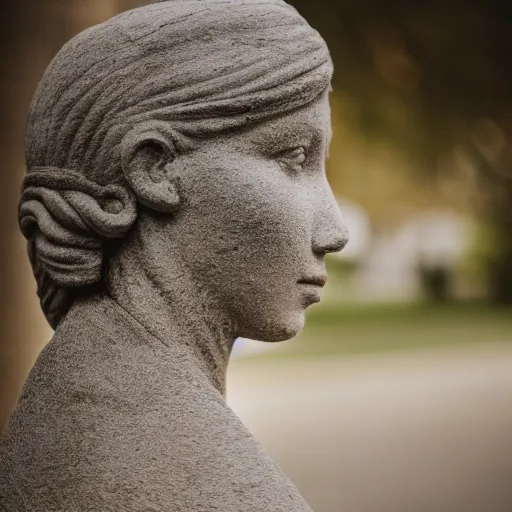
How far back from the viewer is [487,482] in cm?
507

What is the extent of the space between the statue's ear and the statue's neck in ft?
0.36

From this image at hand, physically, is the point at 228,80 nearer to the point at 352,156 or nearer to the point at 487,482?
the point at 487,482

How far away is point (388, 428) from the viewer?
614 cm

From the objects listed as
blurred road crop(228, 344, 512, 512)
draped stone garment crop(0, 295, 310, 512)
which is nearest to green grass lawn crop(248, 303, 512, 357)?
blurred road crop(228, 344, 512, 512)

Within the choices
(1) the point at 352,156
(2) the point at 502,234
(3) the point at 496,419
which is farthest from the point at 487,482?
(2) the point at 502,234

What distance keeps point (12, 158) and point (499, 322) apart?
32.6 ft

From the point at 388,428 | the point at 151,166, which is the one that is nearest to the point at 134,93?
the point at 151,166

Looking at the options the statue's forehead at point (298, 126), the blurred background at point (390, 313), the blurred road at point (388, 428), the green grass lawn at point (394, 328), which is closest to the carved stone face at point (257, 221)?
the statue's forehead at point (298, 126)

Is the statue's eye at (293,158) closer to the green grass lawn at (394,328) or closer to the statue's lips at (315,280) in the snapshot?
the statue's lips at (315,280)

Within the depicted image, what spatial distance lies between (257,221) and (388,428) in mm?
4614

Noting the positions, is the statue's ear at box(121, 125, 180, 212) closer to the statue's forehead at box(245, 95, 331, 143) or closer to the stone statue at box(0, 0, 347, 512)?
the stone statue at box(0, 0, 347, 512)

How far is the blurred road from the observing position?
16.1 ft

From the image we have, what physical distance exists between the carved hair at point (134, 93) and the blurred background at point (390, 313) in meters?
1.29

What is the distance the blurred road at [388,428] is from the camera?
490cm
